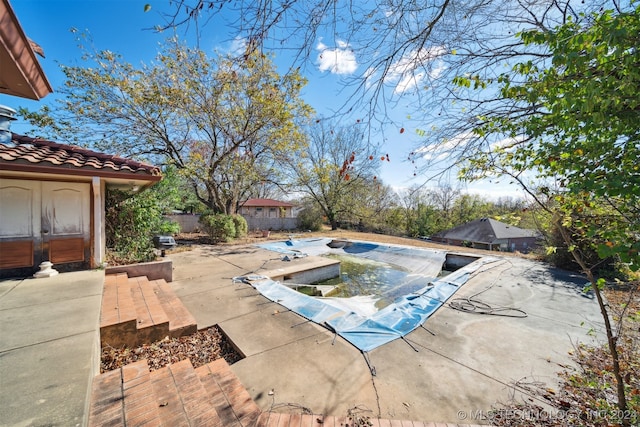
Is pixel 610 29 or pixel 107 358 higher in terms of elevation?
pixel 610 29

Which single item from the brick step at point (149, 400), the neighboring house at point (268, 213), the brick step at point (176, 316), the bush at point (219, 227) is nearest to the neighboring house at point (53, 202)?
the brick step at point (176, 316)

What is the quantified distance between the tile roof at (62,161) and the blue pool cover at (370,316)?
3019 millimetres

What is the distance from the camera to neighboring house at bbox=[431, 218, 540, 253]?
21156 mm

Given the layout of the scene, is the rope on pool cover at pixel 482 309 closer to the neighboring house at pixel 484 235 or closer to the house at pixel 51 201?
the house at pixel 51 201

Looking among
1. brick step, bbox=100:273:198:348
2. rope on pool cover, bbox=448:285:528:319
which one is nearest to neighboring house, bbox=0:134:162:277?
brick step, bbox=100:273:198:348

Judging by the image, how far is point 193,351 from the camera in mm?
2811

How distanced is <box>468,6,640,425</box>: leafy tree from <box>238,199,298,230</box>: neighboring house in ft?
54.8

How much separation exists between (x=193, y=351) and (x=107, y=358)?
0.80 m

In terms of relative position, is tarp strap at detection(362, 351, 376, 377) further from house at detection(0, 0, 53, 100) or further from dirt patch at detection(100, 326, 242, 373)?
house at detection(0, 0, 53, 100)

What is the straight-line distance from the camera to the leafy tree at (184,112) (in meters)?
8.00

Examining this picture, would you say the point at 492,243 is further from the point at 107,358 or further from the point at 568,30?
the point at 107,358

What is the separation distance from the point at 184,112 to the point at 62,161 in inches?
260

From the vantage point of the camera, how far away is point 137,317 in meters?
2.93

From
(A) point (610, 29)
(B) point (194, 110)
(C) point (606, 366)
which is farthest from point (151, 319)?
(B) point (194, 110)
